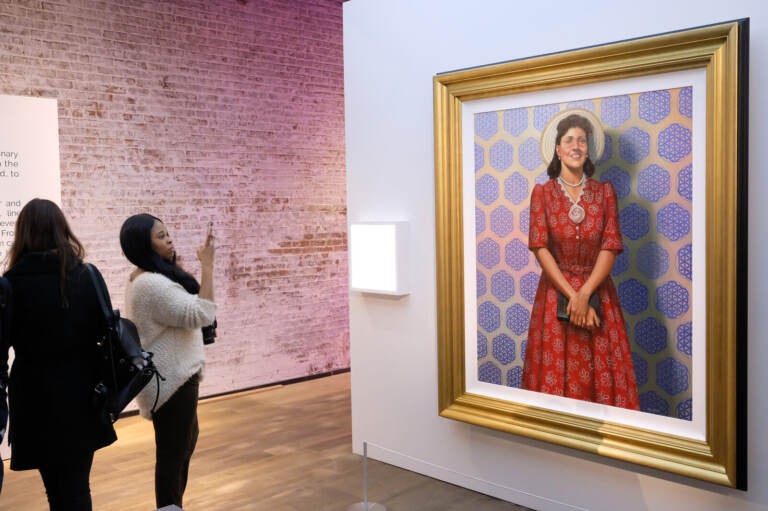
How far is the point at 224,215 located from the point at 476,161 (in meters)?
3.48

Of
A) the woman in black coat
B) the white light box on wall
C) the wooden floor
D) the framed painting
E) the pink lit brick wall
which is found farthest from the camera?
the pink lit brick wall

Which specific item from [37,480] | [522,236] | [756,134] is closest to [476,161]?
[522,236]

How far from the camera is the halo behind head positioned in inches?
155

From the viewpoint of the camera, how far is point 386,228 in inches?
193

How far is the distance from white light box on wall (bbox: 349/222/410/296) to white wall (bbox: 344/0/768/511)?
3.7 inches

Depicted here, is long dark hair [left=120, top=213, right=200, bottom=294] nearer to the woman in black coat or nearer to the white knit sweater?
the white knit sweater

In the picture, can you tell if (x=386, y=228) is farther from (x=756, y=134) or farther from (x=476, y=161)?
(x=756, y=134)

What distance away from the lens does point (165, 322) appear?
3668mm

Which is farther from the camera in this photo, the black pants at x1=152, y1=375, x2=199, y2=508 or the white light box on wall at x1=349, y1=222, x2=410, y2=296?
the white light box on wall at x1=349, y1=222, x2=410, y2=296

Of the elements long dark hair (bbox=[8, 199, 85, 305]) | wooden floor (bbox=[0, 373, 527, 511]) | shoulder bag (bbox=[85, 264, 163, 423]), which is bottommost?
wooden floor (bbox=[0, 373, 527, 511])

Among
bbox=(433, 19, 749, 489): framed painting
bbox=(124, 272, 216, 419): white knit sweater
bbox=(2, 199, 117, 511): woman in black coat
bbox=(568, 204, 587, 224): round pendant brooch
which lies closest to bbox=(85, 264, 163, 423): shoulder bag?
bbox=(2, 199, 117, 511): woman in black coat

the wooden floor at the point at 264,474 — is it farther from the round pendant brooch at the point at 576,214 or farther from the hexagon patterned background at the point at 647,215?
the round pendant brooch at the point at 576,214

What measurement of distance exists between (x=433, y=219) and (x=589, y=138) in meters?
1.15

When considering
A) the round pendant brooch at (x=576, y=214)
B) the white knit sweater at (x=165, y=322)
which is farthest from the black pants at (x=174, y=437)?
the round pendant brooch at (x=576, y=214)
